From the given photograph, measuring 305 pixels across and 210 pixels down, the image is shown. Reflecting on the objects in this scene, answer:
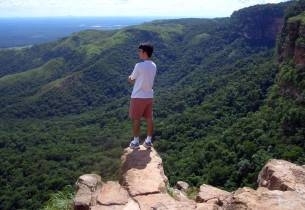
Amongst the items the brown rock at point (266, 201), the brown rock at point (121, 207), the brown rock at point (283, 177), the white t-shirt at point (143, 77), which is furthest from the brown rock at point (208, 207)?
the white t-shirt at point (143, 77)

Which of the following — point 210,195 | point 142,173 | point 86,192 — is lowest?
point 210,195

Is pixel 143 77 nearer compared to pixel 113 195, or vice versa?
pixel 113 195

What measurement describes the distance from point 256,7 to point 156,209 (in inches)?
6582

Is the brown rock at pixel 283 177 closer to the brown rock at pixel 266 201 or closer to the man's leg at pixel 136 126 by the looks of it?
the brown rock at pixel 266 201

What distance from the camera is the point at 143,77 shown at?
14.0 m

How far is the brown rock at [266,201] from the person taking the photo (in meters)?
10.2

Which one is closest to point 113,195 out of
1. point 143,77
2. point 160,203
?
point 160,203

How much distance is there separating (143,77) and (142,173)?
114 inches

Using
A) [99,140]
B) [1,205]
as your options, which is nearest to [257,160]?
[1,205]

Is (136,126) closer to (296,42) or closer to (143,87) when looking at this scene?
(143,87)

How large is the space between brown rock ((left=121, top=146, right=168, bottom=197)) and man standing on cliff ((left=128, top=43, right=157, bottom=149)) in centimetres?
53

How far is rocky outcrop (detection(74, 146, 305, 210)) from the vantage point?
10.6m

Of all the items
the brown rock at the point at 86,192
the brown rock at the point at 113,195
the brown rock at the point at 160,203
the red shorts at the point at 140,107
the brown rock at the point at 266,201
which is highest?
the red shorts at the point at 140,107

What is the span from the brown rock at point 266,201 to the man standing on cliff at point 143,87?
14.7ft
